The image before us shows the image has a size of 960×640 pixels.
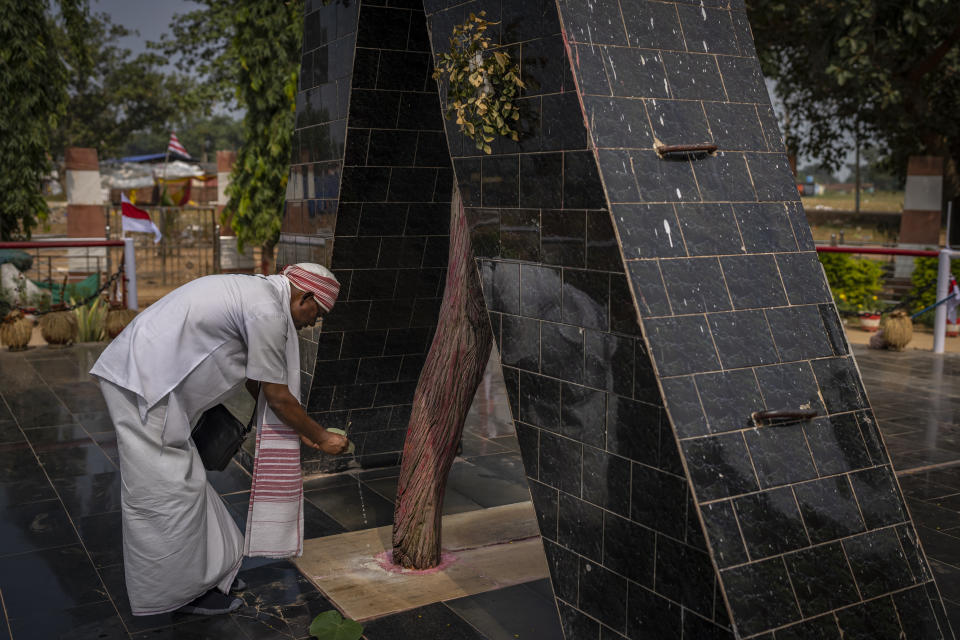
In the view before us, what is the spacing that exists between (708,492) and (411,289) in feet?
9.77

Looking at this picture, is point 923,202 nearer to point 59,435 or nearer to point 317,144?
point 317,144

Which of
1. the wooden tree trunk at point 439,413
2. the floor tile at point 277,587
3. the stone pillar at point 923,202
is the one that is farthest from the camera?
the stone pillar at point 923,202

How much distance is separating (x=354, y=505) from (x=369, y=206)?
5.40 feet

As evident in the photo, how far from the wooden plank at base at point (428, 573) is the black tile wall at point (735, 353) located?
1.30m

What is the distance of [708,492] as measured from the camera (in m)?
A: 2.52

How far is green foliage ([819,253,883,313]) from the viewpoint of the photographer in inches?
524

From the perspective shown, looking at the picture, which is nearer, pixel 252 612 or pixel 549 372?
pixel 549 372

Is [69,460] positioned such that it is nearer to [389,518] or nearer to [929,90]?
[389,518]

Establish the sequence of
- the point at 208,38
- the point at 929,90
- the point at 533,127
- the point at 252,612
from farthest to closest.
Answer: the point at 208,38 < the point at 929,90 < the point at 252,612 < the point at 533,127

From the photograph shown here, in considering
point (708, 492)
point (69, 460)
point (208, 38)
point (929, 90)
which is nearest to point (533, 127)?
point (708, 492)

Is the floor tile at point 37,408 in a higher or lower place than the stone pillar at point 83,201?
lower

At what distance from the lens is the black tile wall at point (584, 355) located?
263 centimetres

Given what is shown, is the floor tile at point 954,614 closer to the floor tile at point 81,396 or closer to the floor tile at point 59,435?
the floor tile at point 59,435

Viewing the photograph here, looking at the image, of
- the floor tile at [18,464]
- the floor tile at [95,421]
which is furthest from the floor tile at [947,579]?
the floor tile at [95,421]
